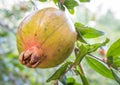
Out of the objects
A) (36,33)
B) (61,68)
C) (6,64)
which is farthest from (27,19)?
(6,64)

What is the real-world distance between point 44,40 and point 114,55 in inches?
9.9

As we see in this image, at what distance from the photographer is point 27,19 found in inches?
30.5

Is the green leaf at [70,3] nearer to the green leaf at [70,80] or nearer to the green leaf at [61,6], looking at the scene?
the green leaf at [61,6]

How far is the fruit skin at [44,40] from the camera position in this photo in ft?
2.39

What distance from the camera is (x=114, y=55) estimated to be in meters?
0.90

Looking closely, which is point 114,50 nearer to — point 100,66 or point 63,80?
point 100,66

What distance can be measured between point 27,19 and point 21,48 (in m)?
0.07

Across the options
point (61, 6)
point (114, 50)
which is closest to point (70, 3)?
point (61, 6)

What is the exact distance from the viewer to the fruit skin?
73cm

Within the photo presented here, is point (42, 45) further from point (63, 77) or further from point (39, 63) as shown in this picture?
point (63, 77)

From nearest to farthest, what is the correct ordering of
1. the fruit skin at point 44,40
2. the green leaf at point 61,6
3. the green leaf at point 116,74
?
1. the fruit skin at point 44,40
2. the green leaf at point 116,74
3. the green leaf at point 61,6

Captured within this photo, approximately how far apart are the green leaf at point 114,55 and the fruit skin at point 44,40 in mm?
165

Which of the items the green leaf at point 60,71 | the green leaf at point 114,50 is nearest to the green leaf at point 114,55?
the green leaf at point 114,50

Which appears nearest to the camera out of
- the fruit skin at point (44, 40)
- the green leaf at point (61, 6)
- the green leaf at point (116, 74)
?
the fruit skin at point (44, 40)
